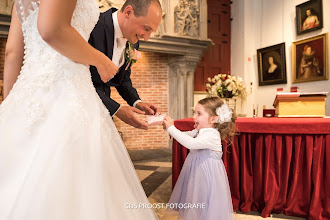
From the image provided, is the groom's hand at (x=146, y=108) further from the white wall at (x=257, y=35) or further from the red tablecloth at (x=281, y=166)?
the white wall at (x=257, y=35)

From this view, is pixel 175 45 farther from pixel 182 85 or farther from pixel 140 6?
pixel 140 6

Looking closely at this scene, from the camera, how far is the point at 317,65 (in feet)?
20.2

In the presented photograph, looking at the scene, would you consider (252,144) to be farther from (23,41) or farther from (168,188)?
(23,41)

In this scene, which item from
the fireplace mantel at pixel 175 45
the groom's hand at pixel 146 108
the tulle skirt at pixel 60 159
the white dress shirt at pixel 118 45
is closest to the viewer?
the tulle skirt at pixel 60 159

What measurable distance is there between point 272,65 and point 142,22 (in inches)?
263

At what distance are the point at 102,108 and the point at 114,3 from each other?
5250 millimetres

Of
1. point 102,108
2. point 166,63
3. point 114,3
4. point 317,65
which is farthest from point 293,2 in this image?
point 102,108

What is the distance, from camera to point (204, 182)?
2.18 meters

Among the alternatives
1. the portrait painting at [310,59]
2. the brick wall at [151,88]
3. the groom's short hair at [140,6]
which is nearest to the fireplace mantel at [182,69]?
the brick wall at [151,88]

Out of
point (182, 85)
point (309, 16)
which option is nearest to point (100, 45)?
point (182, 85)

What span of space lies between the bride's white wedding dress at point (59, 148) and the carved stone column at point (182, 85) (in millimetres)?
5678

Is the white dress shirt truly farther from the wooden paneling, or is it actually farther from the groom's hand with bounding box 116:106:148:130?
the wooden paneling

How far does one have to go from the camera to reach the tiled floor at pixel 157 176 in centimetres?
284

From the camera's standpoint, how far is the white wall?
703 centimetres
